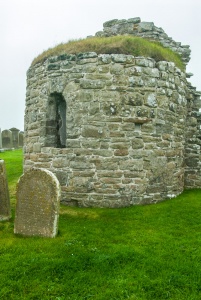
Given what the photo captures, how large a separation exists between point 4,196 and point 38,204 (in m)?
1.42

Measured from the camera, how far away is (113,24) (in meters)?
10.6

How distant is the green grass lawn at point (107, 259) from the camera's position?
13.4 ft

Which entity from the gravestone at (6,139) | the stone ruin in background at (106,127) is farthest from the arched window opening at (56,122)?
the gravestone at (6,139)

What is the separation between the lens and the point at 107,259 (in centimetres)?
488

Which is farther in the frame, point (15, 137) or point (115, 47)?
point (15, 137)

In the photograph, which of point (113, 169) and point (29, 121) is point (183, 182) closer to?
point (113, 169)

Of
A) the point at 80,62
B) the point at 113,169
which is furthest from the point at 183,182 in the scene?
the point at 80,62

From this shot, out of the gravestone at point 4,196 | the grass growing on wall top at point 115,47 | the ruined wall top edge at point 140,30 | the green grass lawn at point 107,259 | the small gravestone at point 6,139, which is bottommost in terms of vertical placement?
the green grass lawn at point 107,259

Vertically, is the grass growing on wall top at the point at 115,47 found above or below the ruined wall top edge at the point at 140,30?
below

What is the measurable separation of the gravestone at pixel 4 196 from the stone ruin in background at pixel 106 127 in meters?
1.61

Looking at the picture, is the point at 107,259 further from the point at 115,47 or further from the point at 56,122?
the point at 115,47

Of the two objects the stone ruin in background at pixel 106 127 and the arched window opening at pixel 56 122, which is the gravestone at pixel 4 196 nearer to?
the stone ruin in background at pixel 106 127

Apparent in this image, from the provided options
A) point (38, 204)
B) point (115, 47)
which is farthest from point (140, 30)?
point (38, 204)

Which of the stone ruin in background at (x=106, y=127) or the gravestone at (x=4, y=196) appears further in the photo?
the stone ruin in background at (x=106, y=127)
